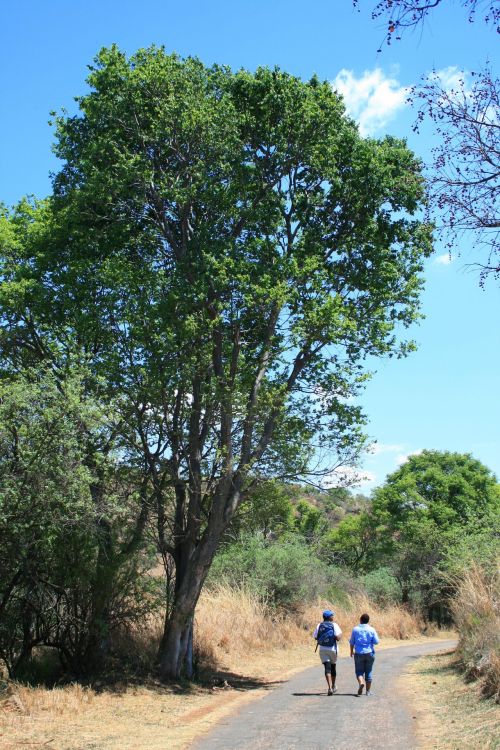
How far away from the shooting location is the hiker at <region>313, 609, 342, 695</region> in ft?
45.1

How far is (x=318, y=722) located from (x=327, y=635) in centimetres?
383

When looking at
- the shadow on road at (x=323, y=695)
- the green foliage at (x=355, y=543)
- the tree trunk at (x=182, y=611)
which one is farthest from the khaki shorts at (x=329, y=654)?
the green foliage at (x=355, y=543)

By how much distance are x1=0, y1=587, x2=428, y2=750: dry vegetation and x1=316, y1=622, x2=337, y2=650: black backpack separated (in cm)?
189

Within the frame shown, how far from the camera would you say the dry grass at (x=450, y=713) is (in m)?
8.73

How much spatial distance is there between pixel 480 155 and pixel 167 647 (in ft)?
42.6

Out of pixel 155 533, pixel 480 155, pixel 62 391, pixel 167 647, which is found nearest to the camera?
pixel 480 155

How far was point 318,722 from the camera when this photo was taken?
10.4 metres

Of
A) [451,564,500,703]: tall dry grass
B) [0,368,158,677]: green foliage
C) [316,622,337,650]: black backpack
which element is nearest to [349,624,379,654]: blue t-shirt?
[316,622,337,650]: black backpack

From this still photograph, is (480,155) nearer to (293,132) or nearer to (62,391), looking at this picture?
(62,391)

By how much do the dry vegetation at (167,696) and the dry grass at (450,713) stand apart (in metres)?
3.37

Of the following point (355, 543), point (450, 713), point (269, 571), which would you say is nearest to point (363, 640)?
point (450, 713)

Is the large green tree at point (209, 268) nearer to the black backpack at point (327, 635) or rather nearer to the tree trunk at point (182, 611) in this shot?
the tree trunk at point (182, 611)

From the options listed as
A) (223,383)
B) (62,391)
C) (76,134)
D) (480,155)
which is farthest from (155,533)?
(480,155)

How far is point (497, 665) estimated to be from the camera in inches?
452
